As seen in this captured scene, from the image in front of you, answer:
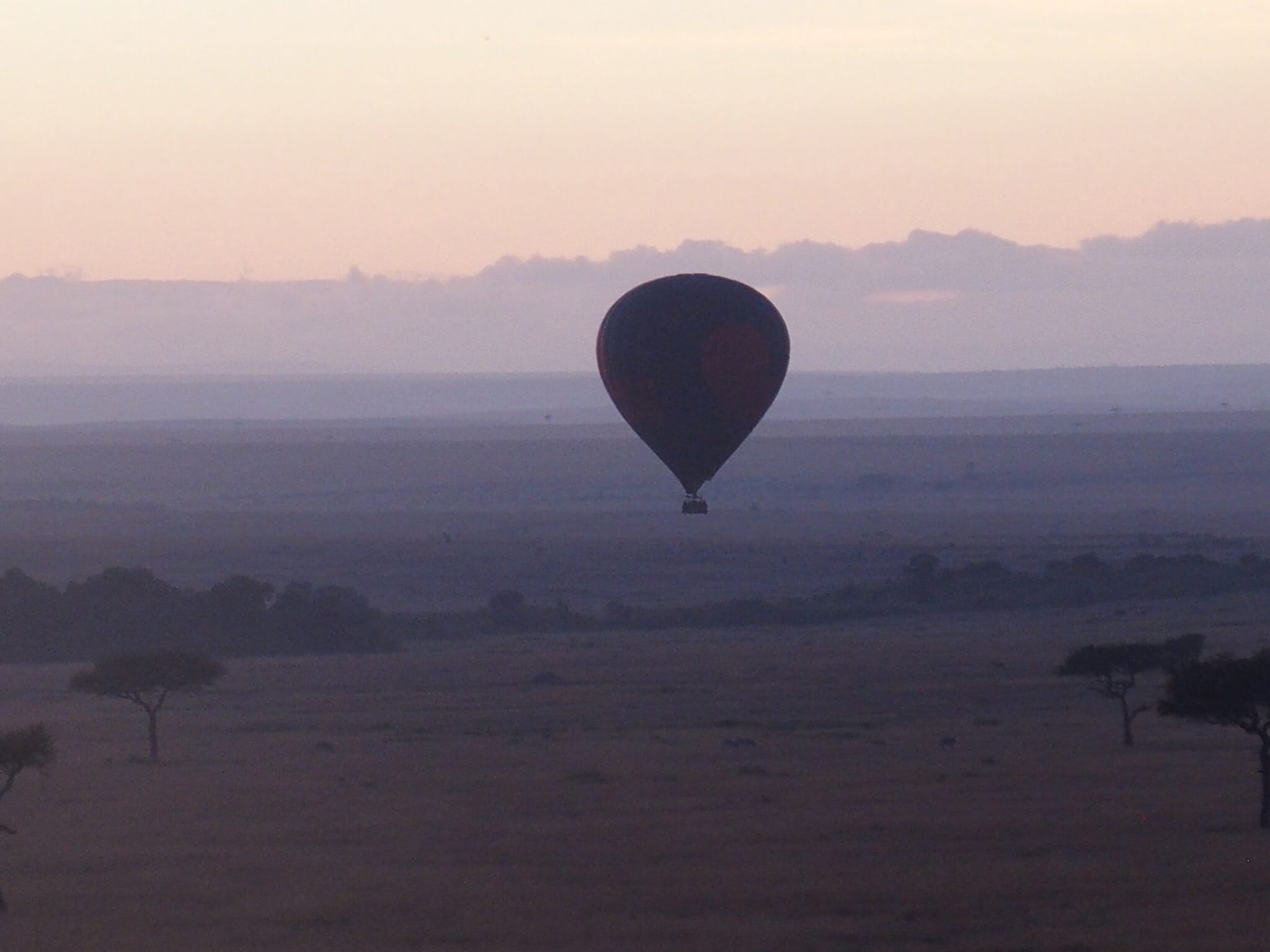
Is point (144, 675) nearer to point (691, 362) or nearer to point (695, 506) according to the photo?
point (691, 362)

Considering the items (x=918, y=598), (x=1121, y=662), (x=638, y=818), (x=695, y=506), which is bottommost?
(x=638, y=818)

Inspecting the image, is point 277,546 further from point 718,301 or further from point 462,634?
point 718,301

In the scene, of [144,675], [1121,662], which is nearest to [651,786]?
[1121,662]

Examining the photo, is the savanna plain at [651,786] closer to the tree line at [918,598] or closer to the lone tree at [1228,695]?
the lone tree at [1228,695]

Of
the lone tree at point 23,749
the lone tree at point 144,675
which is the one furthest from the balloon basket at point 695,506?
the lone tree at point 144,675

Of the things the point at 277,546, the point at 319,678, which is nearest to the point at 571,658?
the point at 319,678

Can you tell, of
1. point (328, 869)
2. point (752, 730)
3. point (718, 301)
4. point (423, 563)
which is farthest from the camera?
point (423, 563)
